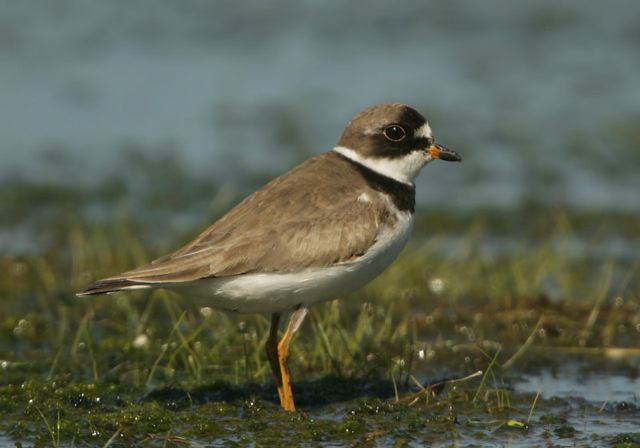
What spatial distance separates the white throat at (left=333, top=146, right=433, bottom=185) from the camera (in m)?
6.61

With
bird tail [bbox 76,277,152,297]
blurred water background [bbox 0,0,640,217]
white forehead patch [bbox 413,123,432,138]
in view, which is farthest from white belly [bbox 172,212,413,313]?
blurred water background [bbox 0,0,640,217]

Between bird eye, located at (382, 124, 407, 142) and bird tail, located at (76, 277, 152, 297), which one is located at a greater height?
bird eye, located at (382, 124, 407, 142)

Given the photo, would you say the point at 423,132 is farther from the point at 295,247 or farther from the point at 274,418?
the point at 274,418

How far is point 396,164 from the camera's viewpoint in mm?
6621

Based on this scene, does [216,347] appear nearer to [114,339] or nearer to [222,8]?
[114,339]

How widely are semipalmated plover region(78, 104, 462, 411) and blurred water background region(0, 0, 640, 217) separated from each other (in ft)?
16.0

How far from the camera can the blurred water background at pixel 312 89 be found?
1192 cm

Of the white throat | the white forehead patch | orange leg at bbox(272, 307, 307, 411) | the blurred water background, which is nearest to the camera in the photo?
orange leg at bbox(272, 307, 307, 411)

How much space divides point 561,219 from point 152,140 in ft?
14.2

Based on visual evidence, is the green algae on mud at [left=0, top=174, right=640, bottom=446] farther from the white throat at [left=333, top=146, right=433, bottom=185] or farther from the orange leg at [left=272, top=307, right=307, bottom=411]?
the white throat at [left=333, top=146, right=433, bottom=185]

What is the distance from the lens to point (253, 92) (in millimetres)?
13844

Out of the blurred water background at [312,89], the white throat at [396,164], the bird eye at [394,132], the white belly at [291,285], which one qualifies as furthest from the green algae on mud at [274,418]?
the blurred water background at [312,89]

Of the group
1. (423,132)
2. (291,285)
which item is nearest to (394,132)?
(423,132)

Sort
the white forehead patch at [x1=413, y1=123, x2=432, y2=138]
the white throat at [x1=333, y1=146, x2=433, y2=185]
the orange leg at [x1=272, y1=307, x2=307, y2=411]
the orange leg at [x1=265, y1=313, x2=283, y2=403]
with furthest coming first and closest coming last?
1. the white forehead patch at [x1=413, y1=123, x2=432, y2=138]
2. the white throat at [x1=333, y1=146, x2=433, y2=185]
3. the orange leg at [x1=265, y1=313, x2=283, y2=403]
4. the orange leg at [x1=272, y1=307, x2=307, y2=411]
